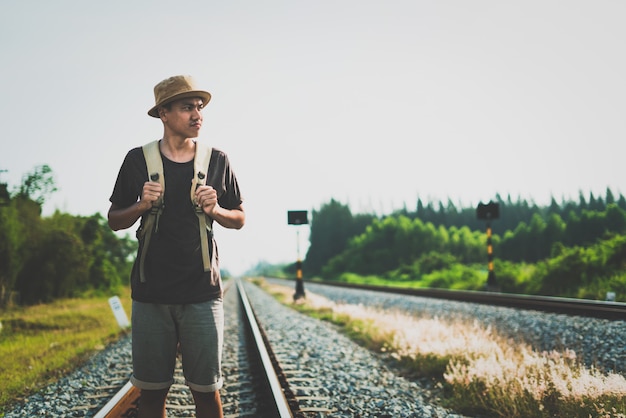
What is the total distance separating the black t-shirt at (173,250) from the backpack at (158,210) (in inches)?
0.8

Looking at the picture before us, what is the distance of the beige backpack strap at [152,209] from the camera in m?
2.01

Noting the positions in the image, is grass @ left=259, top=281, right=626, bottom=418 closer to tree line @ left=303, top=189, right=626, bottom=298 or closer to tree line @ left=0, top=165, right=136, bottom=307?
tree line @ left=303, top=189, right=626, bottom=298

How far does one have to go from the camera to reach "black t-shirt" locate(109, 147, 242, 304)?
2.02 m

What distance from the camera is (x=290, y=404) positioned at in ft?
12.7

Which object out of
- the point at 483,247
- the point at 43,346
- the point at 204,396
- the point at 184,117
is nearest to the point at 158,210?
the point at 184,117

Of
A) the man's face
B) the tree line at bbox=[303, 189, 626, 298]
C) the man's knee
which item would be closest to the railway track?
the man's knee

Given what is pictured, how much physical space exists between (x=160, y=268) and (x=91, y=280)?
2299cm

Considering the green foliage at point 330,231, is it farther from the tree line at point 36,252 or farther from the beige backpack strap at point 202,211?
the beige backpack strap at point 202,211

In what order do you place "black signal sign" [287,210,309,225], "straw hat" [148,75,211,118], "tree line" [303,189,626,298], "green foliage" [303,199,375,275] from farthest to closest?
"green foliage" [303,199,375,275], "black signal sign" [287,210,309,225], "tree line" [303,189,626,298], "straw hat" [148,75,211,118]

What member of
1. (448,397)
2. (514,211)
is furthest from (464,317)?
(514,211)

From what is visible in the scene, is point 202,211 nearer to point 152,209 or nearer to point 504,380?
point 152,209

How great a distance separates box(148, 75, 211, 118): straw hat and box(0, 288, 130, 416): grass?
3280 millimetres

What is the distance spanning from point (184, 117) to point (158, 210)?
0.44m

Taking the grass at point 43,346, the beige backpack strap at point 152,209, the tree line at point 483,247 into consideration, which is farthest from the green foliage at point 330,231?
the beige backpack strap at point 152,209
